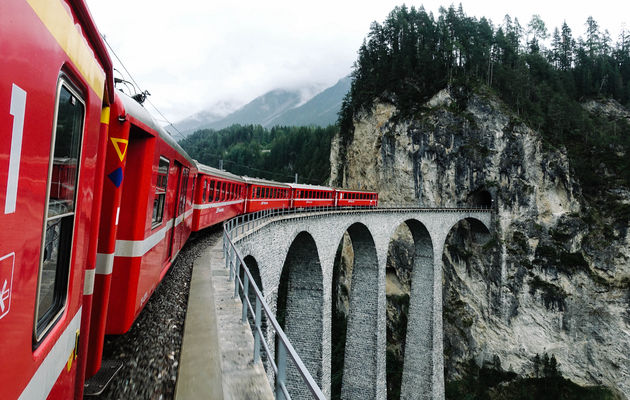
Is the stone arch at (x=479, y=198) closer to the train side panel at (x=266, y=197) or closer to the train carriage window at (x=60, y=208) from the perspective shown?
the train side panel at (x=266, y=197)

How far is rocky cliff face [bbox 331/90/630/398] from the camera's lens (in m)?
24.7

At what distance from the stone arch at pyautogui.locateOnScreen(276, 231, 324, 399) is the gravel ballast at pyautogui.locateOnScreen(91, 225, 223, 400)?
963 cm

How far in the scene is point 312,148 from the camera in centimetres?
7869

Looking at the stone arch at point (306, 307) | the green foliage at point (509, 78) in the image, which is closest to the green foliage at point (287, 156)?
the green foliage at point (509, 78)

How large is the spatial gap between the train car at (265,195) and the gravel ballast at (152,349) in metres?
8.47

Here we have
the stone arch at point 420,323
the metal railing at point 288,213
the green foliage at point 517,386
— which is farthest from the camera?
the green foliage at point 517,386

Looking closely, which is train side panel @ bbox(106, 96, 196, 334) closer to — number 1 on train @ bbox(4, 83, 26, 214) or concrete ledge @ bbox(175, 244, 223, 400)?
concrete ledge @ bbox(175, 244, 223, 400)

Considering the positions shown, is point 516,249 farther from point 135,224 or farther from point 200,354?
point 135,224

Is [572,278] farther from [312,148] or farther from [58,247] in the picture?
[312,148]

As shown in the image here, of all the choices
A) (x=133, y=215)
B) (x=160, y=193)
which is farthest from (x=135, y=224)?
(x=160, y=193)

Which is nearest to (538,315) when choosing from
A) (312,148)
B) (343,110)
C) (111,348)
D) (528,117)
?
(528,117)

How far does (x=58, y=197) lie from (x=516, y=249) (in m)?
32.0

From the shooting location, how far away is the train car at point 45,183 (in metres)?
1.03

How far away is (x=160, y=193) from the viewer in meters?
4.46
